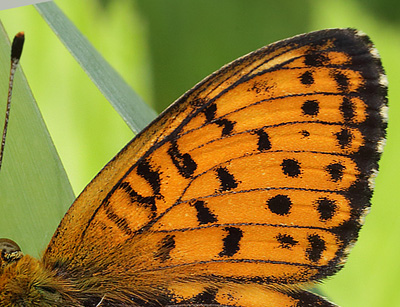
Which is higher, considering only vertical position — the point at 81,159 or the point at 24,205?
the point at 81,159

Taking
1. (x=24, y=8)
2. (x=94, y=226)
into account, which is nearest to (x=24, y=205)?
(x=94, y=226)

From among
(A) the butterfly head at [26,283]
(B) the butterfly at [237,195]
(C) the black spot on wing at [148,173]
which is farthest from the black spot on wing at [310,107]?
(A) the butterfly head at [26,283]

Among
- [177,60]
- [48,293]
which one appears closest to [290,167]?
[48,293]

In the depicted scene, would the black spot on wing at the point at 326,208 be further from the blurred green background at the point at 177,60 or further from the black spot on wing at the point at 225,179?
the blurred green background at the point at 177,60

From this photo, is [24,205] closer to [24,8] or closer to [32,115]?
[32,115]

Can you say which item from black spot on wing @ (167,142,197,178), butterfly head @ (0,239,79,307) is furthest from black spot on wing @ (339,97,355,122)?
butterfly head @ (0,239,79,307)

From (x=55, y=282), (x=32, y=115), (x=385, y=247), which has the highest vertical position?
(x=385, y=247)

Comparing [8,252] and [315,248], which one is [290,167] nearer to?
[315,248]

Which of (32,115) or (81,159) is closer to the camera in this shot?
(32,115)
